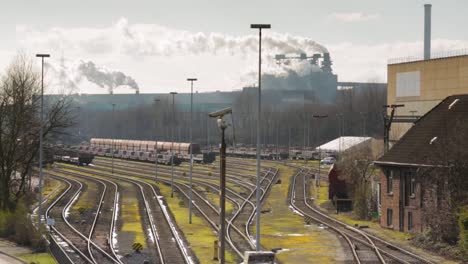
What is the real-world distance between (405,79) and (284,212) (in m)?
42.6

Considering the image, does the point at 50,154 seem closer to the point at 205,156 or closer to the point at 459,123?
the point at 459,123

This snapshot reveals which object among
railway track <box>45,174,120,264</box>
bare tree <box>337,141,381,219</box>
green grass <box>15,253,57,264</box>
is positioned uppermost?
bare tree <box>337,141,381,219</box>

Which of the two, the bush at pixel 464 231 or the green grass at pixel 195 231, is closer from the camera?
the bush at pixel 464 231

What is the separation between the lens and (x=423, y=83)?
87625 mm

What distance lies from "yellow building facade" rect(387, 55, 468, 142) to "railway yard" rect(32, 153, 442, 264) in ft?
53.9

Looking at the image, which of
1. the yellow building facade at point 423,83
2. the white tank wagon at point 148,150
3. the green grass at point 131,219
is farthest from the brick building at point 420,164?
the white tank wagon at point 148,150

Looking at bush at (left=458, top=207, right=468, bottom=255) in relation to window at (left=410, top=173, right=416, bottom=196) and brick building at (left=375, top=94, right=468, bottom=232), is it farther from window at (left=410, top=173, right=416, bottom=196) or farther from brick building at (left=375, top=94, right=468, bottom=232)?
window at (left=410, top=173, right=416, bottom=196)

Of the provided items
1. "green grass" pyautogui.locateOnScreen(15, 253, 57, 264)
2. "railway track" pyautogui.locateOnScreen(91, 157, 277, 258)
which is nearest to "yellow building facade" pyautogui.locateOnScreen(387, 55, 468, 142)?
"railway track" pyautogui.locateOnScreen(91, 157, 277, 258)

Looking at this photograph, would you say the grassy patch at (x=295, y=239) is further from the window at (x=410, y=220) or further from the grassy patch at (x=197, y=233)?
the window at (x=410, y=220)

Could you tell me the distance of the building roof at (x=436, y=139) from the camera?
3953 cm

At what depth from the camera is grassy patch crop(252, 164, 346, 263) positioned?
116 feet

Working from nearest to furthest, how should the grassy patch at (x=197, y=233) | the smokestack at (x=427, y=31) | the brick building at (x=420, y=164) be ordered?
the grassy patch at (x=197, y=233), the brick building at (x=420, y=164), the smokestack at (x=427, y=31)

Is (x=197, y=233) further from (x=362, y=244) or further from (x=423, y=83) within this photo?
(x=423, y=83)

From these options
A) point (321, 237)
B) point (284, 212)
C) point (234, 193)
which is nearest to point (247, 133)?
point (234, 193)
